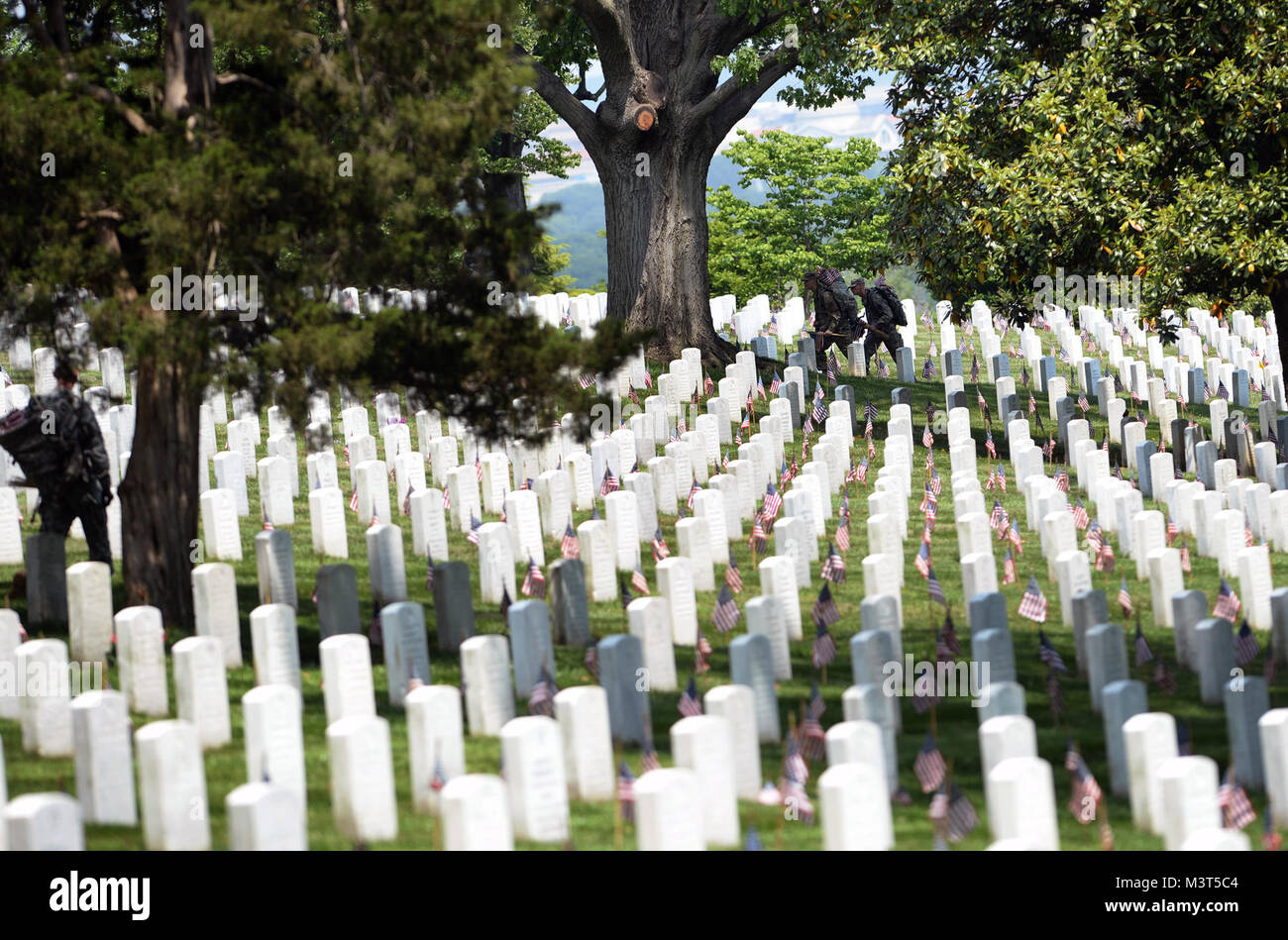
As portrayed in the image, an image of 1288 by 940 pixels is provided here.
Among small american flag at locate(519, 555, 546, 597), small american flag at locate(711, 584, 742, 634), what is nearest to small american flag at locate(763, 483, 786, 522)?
small american flag at locate(519, 555, 546, 597)

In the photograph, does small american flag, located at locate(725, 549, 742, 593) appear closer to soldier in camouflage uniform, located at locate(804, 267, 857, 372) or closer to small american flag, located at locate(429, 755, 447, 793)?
small american flag, located at locate(429, 755, 447, 793)

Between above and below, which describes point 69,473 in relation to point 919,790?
above

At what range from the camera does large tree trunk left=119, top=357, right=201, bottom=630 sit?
1084 centimetres

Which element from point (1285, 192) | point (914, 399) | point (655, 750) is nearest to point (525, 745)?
point (655, 750)

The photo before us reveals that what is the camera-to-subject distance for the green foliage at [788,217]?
5294 centimetres

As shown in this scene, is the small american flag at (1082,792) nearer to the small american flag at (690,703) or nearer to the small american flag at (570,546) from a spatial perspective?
the small american flag at (690,703)

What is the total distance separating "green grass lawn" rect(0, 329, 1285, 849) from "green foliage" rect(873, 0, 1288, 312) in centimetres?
300

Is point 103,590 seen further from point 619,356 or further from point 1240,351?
point 1240,351

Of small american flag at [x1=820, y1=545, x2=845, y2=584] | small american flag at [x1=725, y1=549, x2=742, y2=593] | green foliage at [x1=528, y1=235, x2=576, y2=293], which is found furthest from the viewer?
green foliage at [x1=528, y1=235, x2=576, y2=293]

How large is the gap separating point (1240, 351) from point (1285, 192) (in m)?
8.78

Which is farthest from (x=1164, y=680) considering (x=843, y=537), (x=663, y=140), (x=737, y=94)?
(x=737, y=94)

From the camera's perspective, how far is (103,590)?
10.1 m

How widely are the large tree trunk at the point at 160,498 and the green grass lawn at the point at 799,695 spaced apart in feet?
1.10

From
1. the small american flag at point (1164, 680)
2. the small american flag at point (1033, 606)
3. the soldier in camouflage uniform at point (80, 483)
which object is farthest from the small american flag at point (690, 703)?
the soldier in camouflage uniform at point (80, 483)
